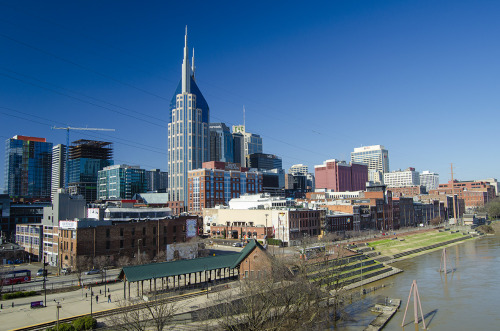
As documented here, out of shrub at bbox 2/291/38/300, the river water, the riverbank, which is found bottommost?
the river water

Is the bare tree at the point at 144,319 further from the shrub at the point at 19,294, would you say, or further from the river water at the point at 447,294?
the river water at the point at 447,294

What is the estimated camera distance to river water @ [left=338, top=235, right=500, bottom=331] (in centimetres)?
4639

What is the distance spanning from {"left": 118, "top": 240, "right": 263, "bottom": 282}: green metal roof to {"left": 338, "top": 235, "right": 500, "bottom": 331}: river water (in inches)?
712

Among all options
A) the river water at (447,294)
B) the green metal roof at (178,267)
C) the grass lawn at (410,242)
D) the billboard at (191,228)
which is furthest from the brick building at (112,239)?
the grass lawn at (410,242)

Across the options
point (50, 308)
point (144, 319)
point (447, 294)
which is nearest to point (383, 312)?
point (447, 294)

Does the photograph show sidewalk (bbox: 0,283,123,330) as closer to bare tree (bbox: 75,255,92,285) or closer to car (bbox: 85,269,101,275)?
bare tree (bbox: 75,255,92,285)

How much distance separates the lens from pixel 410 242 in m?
117

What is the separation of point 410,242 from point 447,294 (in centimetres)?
6042

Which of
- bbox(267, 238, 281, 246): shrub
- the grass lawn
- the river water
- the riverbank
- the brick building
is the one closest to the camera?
the river water

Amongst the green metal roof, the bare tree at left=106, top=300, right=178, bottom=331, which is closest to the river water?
the green metal roof

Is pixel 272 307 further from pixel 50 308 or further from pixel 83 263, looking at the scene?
pixel 83 263

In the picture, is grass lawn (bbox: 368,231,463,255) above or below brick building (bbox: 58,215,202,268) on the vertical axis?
below

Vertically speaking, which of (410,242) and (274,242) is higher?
(274,242)

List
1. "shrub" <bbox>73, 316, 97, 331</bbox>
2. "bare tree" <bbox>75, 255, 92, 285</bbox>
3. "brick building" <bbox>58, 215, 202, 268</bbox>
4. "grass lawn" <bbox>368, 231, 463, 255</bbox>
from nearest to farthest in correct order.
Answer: "shrub" <bbox>73, 316, 97, 331</bbox> < "bare tree" <bbox>75, 255, 92, 285</bbox> < "brick building" <bbox>58, 215, 202, 268</bbox> < "grass lawn" <bbox>368, 231, 463, 255</bbox>
